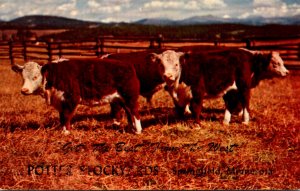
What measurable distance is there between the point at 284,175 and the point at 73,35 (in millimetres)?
46135

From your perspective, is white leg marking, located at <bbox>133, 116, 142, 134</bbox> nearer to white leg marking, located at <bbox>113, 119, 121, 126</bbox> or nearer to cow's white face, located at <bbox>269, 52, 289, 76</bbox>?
white leg marking, located at <bbox>113, 119, 121, 126</bbox>

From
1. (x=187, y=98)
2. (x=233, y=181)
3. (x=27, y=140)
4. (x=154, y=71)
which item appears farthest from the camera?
(x=154, y=71)

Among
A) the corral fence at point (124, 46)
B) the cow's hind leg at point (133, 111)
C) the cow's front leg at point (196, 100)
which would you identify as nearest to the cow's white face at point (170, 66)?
the cow's front leg at point (196, 100)

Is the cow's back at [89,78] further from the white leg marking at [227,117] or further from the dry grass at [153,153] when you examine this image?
the white leg marking at [227,117]

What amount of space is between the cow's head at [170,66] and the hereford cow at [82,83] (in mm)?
543

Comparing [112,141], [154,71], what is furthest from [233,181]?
[154,71]

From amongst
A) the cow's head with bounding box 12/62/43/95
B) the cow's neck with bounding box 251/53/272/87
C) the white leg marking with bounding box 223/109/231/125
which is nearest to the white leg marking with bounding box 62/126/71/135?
the cow's head with bounding box 12/62/43/95

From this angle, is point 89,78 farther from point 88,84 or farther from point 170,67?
point 170,67

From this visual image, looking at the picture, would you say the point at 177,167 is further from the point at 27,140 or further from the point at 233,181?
the point at 27,140

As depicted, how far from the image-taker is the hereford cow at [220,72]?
20.9 ft

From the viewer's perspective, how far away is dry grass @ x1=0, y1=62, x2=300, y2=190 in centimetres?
404

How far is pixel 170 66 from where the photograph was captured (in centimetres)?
619

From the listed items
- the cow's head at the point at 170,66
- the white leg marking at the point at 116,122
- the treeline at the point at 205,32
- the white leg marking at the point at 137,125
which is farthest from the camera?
the treeline at the point at 205,32

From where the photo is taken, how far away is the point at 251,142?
5410mm
